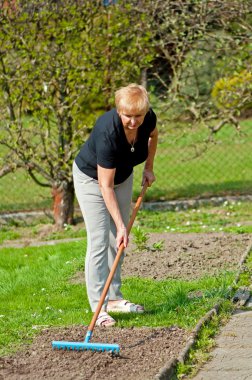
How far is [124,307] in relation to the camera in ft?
20.5

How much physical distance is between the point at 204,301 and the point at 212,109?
598 cm

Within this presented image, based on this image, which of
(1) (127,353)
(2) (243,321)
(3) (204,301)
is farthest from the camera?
(3) (204,301)

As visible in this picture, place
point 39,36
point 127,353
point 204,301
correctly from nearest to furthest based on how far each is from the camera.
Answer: point 127,353 < point 204,301 < point 39,36

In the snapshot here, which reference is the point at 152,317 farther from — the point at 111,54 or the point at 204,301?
the point at 111,54

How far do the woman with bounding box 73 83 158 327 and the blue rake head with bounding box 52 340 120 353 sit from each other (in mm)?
646

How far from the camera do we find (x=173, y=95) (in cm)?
1135

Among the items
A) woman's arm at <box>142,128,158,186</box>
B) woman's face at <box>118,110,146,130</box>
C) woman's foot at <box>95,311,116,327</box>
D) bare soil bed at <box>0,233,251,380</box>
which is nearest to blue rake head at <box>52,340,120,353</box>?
bare soil bed at <box>0,233,251,380</box>

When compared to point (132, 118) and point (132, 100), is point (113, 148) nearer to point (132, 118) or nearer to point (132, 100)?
point (132, 118)

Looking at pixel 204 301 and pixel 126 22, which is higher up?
pixel 126 22

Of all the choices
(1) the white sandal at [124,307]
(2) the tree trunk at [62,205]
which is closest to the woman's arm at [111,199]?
(1) the white sandal at [124,307]

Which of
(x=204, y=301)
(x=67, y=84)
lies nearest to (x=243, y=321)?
(x=204, y=301)

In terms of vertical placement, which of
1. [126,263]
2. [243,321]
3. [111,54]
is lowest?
[126,263]

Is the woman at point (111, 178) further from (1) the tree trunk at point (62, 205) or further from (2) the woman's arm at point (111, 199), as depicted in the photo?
Answer: (1) the tree trunk at point (62, 205)

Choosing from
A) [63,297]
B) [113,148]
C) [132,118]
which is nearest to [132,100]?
[132,118]
